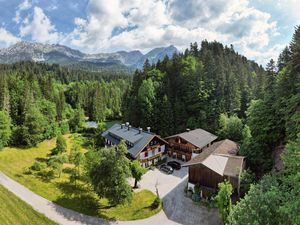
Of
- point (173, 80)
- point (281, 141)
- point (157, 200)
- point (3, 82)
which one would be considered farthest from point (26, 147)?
point (281, 141)

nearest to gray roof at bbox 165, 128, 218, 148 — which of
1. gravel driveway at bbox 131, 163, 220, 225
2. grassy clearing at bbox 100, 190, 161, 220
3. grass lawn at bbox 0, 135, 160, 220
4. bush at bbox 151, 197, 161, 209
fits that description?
gravel driveway at bbox 131, 163, 220, 225

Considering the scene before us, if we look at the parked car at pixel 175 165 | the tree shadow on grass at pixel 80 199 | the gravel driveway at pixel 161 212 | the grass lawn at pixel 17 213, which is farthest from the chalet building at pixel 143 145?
the grass lawn at pixel 17 213

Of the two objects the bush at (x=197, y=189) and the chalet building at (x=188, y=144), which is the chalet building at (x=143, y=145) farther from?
the bush at (x=197, y=189)

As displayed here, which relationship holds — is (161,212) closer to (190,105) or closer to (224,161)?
(224,161)

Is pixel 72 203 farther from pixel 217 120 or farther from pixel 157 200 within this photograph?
pixel 217 120

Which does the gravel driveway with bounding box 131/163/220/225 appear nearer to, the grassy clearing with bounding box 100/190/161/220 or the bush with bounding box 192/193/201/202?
the bush with bounding box 192/193/201/202

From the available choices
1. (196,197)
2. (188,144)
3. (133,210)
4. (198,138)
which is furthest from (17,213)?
(198,138)
